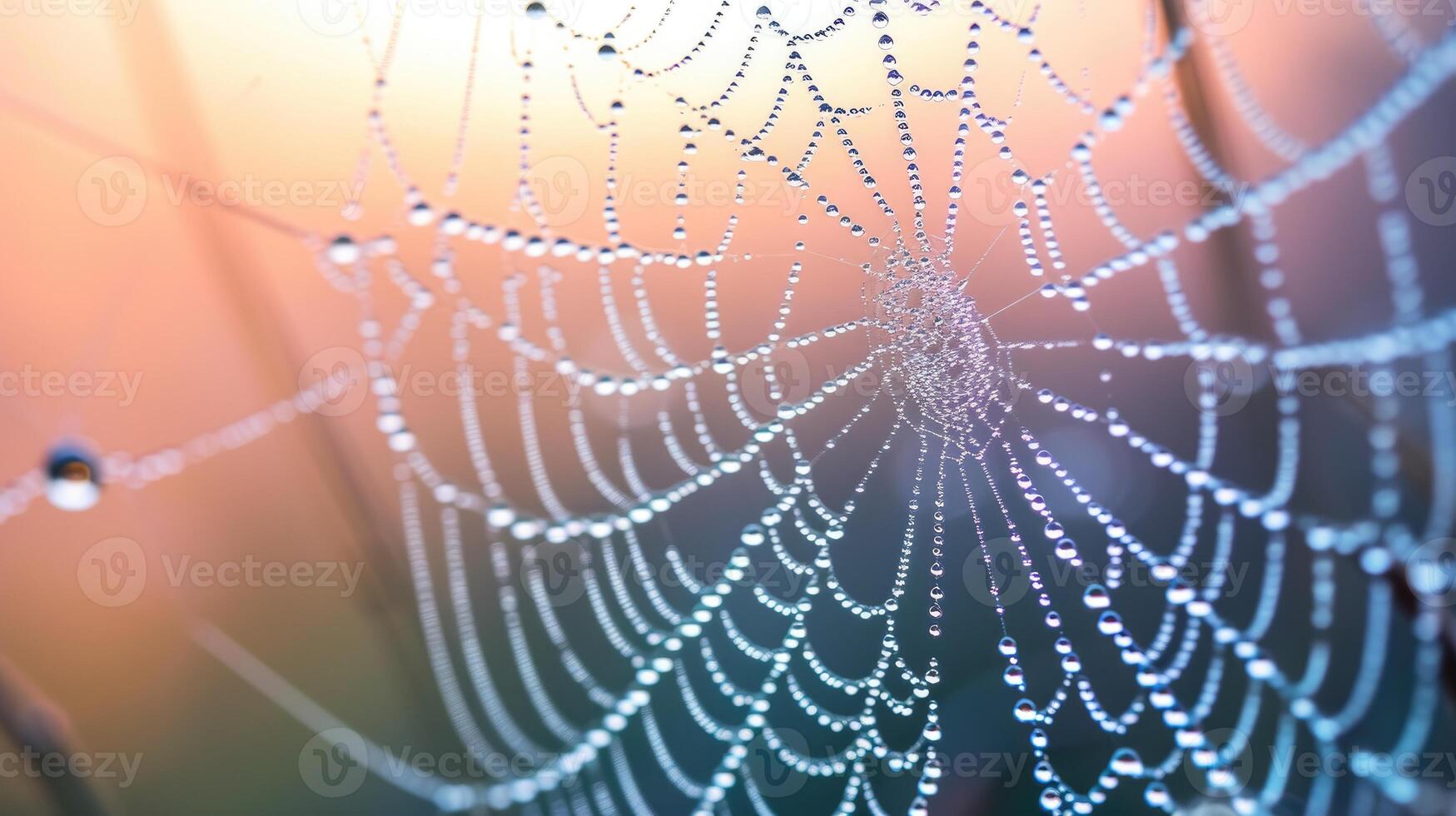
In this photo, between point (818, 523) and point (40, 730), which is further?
point (818, 523)

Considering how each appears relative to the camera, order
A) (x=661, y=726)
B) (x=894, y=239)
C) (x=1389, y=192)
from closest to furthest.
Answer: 1. (x=1389, y=192)
2. (x=894, y=239)
3. (x=661, y=726)

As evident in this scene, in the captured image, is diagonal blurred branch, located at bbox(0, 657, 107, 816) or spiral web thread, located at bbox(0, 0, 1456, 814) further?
spiral web thread, located at bbox(0, 0, 1456, 814)

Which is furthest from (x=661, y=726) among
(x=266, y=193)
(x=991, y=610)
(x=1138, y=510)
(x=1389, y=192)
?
(x=1389, y=192)

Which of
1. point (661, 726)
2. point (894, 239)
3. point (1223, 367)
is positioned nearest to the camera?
point (1223, 367)

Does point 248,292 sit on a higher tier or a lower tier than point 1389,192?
higher

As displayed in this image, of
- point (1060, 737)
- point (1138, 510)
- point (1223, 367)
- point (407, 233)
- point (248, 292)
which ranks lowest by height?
point (1060, 737)

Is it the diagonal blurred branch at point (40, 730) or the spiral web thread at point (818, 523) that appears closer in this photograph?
the diagonal blurred branch at point (40, 730)

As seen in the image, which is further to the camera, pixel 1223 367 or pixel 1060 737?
pixel 1060 737

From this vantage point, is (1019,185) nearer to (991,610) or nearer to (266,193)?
(991,610)
